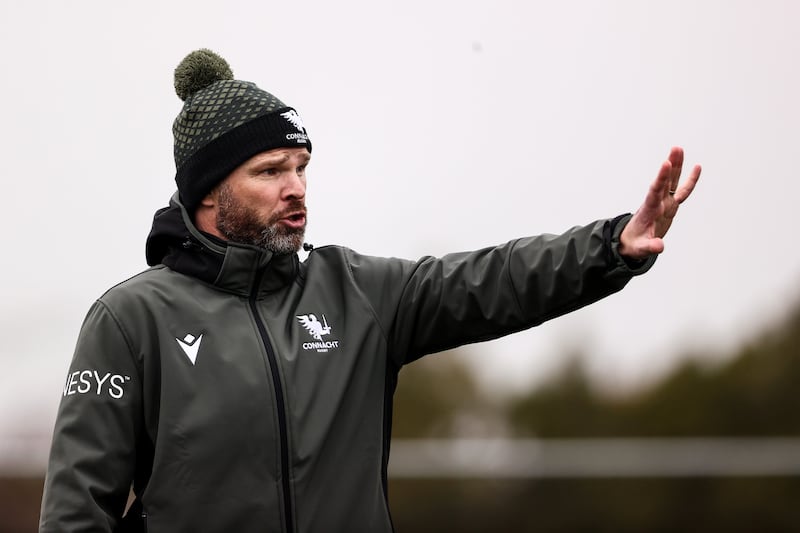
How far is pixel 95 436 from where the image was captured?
2965 mm

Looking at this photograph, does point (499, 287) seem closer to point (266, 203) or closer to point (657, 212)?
point (657, 212)

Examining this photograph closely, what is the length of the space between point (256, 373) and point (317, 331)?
0.21 meters

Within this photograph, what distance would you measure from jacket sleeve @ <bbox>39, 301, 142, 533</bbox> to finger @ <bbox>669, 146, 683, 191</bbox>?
4.17ft

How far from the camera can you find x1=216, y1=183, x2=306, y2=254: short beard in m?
3.15

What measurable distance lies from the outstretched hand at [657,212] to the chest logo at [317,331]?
28.1 inches

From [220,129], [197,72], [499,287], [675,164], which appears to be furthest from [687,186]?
[197,72]

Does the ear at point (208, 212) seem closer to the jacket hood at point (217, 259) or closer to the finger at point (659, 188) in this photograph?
the jacket hood at point (217, 259)

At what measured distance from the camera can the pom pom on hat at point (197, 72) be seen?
3.42 metres

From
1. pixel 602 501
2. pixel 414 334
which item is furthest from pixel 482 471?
pixel 414 334

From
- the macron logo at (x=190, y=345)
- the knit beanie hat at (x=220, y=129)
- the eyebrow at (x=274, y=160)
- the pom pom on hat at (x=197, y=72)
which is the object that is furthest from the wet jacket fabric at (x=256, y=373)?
the pom pom on hat at (x=197, y=72)

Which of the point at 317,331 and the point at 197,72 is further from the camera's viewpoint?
the point at 197,72

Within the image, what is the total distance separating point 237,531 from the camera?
115 inches

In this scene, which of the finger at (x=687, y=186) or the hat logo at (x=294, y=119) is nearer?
the finger at (x=687, y=186)

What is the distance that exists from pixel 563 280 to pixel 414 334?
1.43ft
